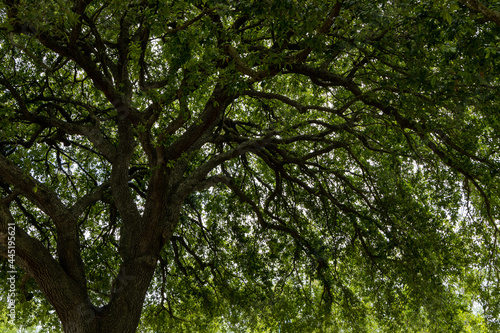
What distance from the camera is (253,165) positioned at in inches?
448

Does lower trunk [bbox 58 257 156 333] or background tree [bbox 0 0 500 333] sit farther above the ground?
background tree [bbox 0 0 500 333]

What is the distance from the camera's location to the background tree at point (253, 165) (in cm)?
512

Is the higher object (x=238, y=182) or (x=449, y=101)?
(x=238, y=182)

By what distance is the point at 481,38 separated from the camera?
4.23 meters

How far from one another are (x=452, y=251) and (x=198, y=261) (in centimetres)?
493

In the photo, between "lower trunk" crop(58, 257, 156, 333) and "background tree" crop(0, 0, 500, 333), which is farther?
"lower trunk" crop(58, 257, 156, 333)

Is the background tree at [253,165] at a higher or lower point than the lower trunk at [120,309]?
higher

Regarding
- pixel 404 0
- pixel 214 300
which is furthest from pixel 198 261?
pixel 404 0

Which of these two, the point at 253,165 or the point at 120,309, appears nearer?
the point at 120,309

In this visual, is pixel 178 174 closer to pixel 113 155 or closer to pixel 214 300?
pixel 113 155

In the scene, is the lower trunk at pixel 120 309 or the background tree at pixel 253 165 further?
the lower trunk at pixel 120 309

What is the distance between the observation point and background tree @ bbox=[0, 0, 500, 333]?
5.12 m

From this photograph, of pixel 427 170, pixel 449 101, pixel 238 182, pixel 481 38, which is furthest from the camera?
pixel 238 182

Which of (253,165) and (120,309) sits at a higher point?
(253,165)
